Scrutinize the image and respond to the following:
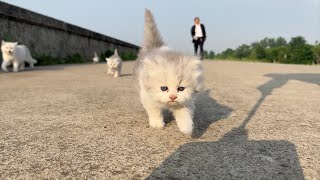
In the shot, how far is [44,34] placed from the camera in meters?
12.7

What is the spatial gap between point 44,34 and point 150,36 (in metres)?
9.60

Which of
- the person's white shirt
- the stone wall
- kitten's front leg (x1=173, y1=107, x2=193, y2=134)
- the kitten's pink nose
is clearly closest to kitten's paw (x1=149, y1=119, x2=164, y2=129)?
kitten's front leg (x1=173, y1=107, x2=193, y2=134)

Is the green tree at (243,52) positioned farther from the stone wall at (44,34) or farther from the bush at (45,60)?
the bush at (45,60)

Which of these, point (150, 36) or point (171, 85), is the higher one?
point (150, 36)

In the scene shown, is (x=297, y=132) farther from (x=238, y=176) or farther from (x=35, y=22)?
(x=35, y=22)

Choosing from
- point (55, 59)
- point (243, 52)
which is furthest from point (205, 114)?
point (243, 52)

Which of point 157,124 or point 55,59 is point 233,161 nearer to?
point 157,124

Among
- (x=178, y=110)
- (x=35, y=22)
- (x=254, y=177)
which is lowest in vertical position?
(x=254, y=177)

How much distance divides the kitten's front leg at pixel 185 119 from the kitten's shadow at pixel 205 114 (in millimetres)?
86

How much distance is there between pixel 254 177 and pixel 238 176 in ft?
0.27

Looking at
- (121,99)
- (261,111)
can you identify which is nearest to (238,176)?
(261,111)

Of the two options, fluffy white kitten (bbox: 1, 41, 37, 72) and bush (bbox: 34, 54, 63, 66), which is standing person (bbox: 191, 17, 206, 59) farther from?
fluffy white kitten (bbox: 1, 41, 37, 72)

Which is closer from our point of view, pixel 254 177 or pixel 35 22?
pixel 254 177

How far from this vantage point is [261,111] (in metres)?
3.91
